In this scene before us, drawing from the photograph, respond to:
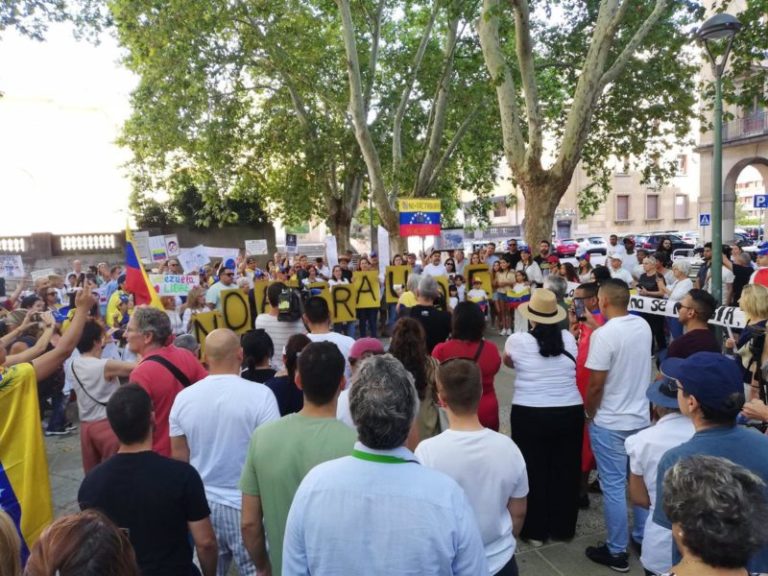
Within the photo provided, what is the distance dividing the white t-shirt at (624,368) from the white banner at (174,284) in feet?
22.3

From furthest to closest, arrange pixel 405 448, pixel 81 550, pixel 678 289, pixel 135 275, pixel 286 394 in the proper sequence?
pixel 678 289, pixel 135 275, pixel 286 394, pixel 405 448, pixel 81 550

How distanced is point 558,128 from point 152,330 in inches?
669

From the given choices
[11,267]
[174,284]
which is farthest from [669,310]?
[11,267]

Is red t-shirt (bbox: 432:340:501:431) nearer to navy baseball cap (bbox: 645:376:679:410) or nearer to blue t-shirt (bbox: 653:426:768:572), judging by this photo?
navy baseball cap (bbox: 645:376:679:410)

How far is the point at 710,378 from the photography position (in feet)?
7.20

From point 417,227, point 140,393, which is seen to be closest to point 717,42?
point 417,227

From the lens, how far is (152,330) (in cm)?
372

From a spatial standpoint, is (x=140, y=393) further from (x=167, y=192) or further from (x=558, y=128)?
(x=167, y=192)

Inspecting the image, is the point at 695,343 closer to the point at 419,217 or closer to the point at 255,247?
the point at 419,217

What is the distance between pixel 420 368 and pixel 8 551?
2.35 metres

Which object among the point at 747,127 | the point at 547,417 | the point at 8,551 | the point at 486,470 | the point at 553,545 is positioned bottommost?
the point at 553,545

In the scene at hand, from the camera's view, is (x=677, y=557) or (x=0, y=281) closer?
(x=677, y=557)

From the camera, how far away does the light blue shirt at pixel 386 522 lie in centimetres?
166

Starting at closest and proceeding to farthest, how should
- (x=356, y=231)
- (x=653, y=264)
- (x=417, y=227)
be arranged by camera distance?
1. (x=653, y=264)
2. (x=417, y=227)
3. (x=356, y=231)
